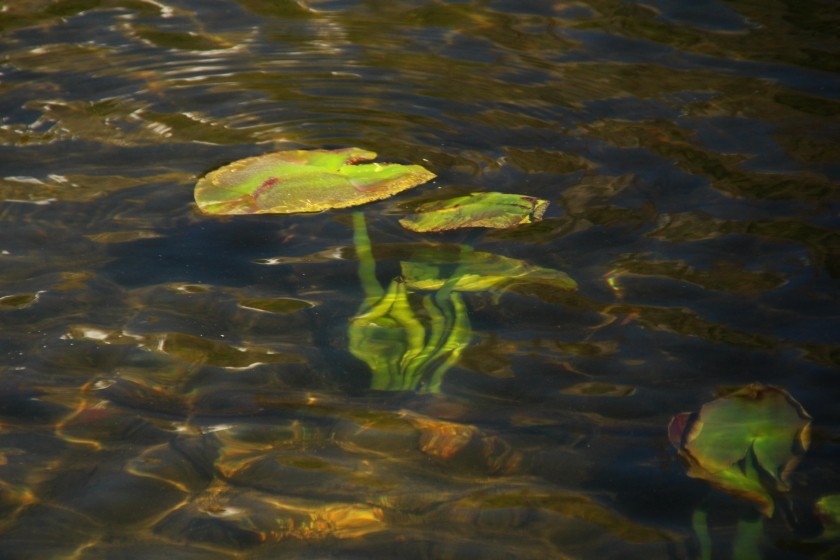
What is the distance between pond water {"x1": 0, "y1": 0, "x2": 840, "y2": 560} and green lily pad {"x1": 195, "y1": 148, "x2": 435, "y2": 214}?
10 cm

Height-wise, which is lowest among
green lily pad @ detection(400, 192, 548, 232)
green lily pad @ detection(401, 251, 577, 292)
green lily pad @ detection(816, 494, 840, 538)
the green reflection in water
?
green lily pad @ detection(816, 494, 840, 538)

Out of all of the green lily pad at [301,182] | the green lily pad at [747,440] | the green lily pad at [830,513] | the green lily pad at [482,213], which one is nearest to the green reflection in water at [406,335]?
the green lily pad at [482,213]

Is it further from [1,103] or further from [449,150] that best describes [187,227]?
[1,103]

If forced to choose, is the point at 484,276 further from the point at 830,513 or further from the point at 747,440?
the point at 830,513

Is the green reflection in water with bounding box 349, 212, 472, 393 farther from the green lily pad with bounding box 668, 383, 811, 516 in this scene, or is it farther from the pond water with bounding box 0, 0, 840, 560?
the green lily pad with bounding box 668, 383, 811, 516

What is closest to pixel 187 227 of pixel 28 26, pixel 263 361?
pixel 263 361

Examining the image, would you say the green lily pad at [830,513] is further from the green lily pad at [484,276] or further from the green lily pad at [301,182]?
the green lily pad at [301,182]

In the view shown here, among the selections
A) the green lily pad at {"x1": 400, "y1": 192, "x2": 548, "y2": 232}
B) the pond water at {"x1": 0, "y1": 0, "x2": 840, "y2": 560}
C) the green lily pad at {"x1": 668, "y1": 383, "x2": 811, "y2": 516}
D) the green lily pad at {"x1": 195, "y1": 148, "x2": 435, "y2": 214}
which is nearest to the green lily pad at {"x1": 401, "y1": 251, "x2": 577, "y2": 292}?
the pond water at {"x1": 0, "y1": 0, "x2": 840, "y2": 560}

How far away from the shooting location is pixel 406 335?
2400mm

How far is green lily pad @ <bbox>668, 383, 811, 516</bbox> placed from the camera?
1.97 m

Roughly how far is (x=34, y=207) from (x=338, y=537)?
162cm

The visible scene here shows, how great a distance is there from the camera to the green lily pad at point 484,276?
101 inches

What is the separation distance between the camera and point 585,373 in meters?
2.30

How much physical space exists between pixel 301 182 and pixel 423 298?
1.97 feet
